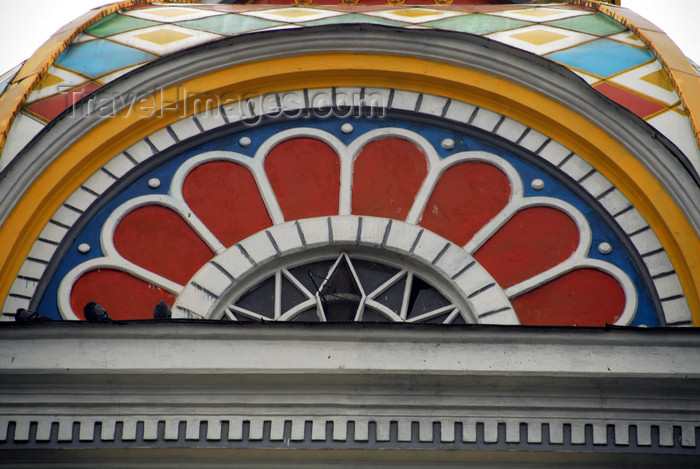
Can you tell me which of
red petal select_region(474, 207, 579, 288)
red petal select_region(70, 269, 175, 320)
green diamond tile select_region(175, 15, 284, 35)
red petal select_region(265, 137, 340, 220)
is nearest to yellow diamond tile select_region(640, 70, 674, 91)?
red petal select_region(474, 207, 579, 288)

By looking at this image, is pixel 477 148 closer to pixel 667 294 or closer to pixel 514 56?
pixel 514 56

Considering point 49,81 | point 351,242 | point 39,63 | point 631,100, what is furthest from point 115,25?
point 631,100

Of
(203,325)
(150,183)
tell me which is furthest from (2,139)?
(203,325)

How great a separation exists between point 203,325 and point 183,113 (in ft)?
11.8

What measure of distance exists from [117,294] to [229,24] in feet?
9.70

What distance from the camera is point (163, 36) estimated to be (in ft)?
37.4

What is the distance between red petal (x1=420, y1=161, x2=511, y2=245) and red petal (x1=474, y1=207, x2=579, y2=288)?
0.55 feet

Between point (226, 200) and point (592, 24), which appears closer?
point (226, 200)

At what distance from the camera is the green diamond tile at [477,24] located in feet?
37.2

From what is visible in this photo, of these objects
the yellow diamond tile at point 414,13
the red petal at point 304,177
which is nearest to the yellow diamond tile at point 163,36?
the red petal at point 304,177

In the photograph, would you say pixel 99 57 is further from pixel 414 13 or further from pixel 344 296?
pixel 344 296

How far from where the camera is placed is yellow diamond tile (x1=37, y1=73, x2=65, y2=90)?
1084cm

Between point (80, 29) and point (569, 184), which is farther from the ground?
point (80, 29)

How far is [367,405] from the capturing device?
7121 mm
